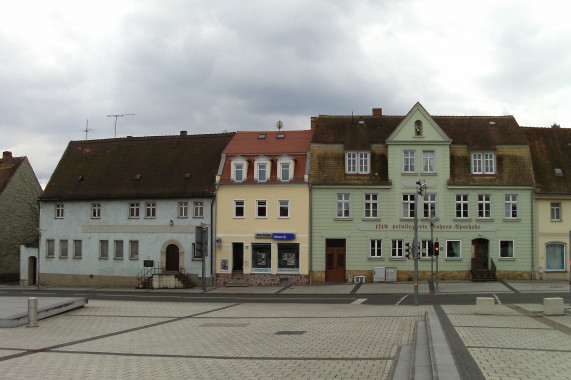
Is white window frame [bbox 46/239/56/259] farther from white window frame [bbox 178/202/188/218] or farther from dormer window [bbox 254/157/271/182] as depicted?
dormer window [bbox 254/157/271/182]

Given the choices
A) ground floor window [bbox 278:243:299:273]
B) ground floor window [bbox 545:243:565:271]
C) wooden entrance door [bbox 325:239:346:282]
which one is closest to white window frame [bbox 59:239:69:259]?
ground floor window [bbox 278:243:299:273]

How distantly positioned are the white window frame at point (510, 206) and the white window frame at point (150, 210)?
26.0 metres

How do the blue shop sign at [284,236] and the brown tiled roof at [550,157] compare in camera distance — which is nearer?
A: the brown tiled roof at [550,157]

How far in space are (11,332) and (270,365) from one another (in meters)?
11.1

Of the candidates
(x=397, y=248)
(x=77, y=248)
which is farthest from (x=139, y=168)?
(x=397, y=248)

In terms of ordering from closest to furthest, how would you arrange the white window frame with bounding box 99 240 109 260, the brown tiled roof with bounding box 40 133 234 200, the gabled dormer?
the gabled dormer < the brown tiled roof with bounding box 40 133 234 200 < the white window frame with bounding box 99 240 109 260

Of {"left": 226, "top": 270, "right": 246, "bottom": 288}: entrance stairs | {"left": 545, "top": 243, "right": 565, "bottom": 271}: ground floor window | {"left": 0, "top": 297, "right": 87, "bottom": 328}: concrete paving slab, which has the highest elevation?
{"left": 545, "top": 243, "right": 565, "bottom": 271}: ground floor window

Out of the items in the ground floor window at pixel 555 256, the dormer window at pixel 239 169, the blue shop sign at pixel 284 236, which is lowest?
the ground floor window at pixel 555 256

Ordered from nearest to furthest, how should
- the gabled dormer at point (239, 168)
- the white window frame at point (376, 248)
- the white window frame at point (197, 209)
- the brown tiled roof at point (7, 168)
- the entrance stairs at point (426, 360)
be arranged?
the entrance stairs at point (426, 360) → the white window frame at point (376, 248) → the gabled dormer at point (239, 168) → the white window frame at point (197, 209) → the brown tiled roof at point (7, 168)

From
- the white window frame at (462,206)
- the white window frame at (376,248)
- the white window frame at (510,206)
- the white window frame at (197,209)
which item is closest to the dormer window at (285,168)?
the white window frame at (197,209)

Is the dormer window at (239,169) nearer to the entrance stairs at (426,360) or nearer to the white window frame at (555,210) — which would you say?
the white window frame at (555,210)

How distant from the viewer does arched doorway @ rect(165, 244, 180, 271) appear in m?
44.9

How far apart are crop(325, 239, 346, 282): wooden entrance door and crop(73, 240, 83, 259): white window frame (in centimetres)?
2009

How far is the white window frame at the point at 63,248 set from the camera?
4819cm
